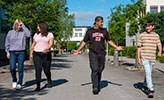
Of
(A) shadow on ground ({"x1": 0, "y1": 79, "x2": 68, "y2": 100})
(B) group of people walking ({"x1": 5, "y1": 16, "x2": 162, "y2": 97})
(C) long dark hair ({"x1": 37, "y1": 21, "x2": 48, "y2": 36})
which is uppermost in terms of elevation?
(C) long dark hair ({"x1": 37, "y1": 21, "x2": 48, "y2": 36})

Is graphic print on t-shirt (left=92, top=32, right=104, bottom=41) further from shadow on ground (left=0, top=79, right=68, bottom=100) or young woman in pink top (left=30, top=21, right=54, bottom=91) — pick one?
shadow on ground (left=0, top=79, right=68, bottom=100)

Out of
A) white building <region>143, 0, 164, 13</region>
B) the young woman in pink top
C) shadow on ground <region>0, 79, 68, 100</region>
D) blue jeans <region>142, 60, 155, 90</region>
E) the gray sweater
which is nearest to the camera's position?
shadow on ground <region>0, 79, 68, 100</region>

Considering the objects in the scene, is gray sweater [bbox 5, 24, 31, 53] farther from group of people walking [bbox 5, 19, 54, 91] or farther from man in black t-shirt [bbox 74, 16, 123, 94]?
man in black t-shirt [bbox 74, 16, 123, 94]

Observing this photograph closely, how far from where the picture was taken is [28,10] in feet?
95.6

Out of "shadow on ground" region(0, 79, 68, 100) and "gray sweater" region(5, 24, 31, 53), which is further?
"gray sweater" region(5, 24, 31, 53)

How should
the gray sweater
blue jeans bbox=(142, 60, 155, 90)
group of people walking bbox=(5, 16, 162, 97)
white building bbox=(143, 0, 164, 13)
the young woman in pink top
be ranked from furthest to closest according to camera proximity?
white building bbox=(143, 0, 164, 13) → the gray sweater → the young woman in pink top → group of people walking bbox=(5, 16, 162, 97) → blue jeans bbox=(142, 60, 155, 90)

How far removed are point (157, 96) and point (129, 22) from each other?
583 inches

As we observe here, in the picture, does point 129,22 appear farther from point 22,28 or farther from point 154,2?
point 154,2

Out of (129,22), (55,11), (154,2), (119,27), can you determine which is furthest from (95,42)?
(154,2)

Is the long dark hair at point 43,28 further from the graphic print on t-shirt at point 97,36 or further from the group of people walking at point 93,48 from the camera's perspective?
the graphic print on t-shirt at point 97,36

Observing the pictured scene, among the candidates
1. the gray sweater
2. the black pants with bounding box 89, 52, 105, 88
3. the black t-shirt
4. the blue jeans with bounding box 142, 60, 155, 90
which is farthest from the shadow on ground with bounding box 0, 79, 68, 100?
the blue jeans with bounding box 142, 60, 155, 90

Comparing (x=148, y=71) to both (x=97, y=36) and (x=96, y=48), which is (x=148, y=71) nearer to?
(x=96, y=48)

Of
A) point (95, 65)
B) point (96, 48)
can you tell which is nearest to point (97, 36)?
point (96, 48)

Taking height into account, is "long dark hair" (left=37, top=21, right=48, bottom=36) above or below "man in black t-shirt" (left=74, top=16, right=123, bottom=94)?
above
